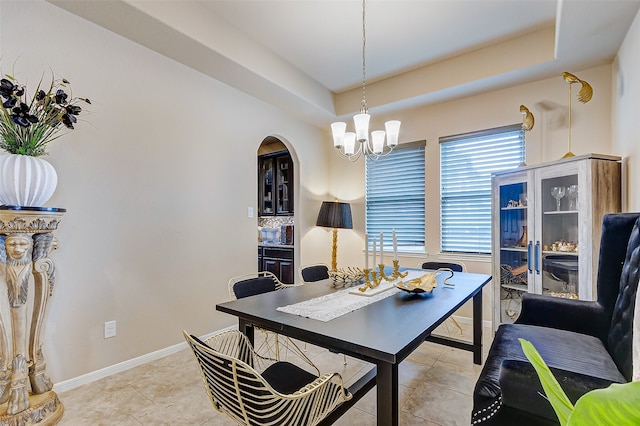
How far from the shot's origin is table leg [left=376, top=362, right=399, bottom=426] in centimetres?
118

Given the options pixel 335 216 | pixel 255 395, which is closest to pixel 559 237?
pixel 335 216

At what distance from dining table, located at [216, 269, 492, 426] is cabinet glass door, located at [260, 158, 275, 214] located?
3081 millimetres

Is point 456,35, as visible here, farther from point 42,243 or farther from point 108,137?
point 42,243

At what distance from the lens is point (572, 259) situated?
2.56m

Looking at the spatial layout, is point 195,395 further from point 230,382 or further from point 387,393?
point 387,393

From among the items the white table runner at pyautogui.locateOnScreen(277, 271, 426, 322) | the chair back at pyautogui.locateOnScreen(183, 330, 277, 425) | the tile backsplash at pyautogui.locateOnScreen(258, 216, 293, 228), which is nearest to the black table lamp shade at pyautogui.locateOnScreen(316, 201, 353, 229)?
the tile backsplash at pyautogui.locateOnScreen(258, 216, 293, 228)

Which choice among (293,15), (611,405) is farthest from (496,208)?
(611,405)

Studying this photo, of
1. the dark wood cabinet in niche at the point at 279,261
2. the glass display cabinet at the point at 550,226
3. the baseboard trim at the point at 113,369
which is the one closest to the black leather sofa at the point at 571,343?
the glass display cabinet at the point at 550,226

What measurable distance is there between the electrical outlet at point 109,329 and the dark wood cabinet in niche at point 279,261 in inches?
92.2

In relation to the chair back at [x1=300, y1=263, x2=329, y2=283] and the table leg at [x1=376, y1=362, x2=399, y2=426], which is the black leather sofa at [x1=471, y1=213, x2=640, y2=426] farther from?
the chair back at [x1=300, y1=263, x2=329, y2=283]

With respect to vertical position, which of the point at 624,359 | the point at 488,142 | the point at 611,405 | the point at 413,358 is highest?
the point at 488,142

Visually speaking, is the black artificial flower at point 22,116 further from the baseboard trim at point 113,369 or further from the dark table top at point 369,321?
the baseboard trim at point 113,369

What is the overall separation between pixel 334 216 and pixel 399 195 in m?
0.92

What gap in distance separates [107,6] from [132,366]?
→ 267cm
